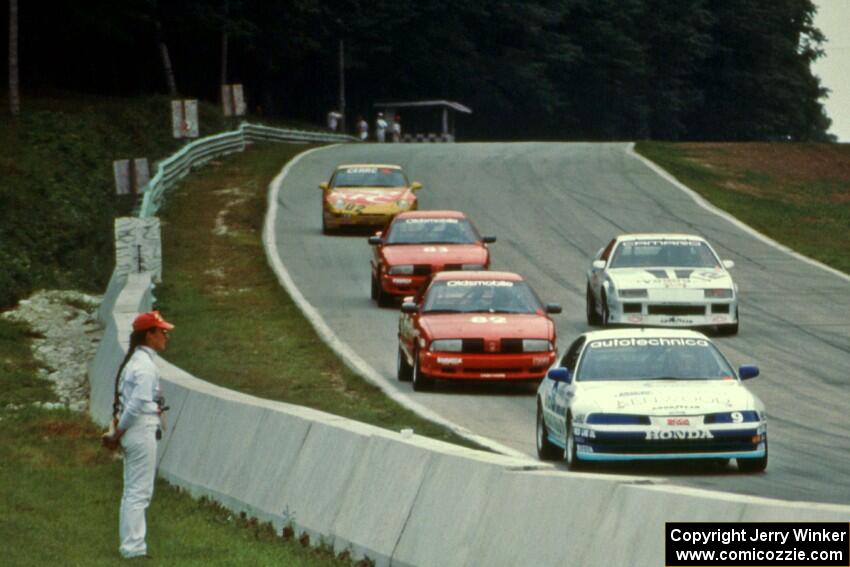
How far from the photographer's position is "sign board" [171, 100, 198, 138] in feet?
147

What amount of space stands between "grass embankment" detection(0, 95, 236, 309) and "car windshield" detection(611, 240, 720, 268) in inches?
397

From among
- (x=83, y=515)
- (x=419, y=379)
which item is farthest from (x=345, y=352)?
(x=83, y=515)

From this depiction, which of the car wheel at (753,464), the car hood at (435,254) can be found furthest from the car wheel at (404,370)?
the car wheel at (753,464)

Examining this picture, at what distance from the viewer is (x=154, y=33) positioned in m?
80.4

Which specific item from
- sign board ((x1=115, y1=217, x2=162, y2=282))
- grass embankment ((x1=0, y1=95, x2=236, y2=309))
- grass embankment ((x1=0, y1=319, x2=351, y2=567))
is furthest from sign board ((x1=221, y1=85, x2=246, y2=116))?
grass embankment ((x1=0, y1=319, x2=351, y2=567))

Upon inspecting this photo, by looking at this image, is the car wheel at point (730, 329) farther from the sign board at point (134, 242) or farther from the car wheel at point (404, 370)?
the sign board at point (134, 242)

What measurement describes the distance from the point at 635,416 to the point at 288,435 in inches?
139

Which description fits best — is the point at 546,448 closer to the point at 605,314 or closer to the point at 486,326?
the point at 486,326

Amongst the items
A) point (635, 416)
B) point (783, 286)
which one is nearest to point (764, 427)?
point (635, 416)

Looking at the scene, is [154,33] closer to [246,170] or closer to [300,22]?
[300,22]

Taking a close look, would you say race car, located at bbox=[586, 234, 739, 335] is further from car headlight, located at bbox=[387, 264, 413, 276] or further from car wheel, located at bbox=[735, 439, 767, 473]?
car wheel, located at bbox=[735, 439, 767, 473]

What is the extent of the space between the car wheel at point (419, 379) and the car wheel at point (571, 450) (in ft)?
19.6

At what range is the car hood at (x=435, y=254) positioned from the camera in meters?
28.0

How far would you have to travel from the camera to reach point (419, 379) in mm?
21000
